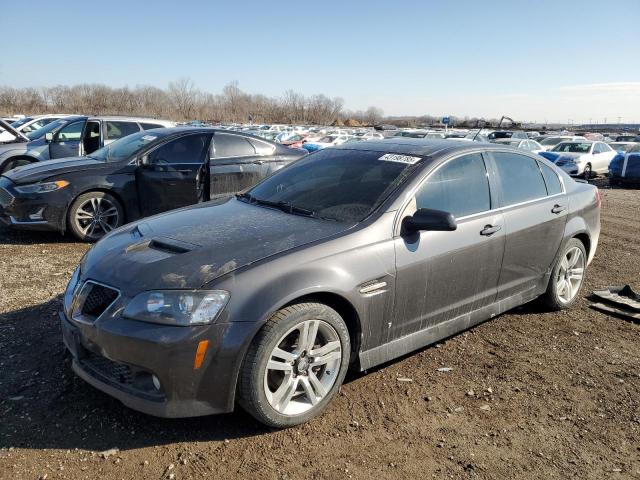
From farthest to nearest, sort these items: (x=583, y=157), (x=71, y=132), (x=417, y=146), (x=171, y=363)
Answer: (x=583, y=157)
(x=71, y=132)
(x=417, y=146)
(x=171, y=363)

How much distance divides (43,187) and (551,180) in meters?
5.89

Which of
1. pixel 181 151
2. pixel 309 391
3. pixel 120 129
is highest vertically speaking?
pixel 120 129

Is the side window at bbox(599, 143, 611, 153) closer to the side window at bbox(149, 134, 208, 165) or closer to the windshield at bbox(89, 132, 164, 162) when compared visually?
the side window at bbox(149, 134, 208, 165)

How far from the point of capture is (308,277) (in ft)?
9.16

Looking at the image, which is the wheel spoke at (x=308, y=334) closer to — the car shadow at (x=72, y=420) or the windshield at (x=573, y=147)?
the car shadow at (x=72, y=420)

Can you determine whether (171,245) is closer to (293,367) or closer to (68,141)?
(293,367)

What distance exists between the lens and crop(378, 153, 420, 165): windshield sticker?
12.1 feet

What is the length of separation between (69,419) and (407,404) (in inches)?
78.1

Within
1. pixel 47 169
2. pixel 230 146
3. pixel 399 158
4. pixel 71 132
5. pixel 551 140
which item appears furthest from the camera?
pixel 551 140

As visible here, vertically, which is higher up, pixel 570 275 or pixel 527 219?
pixel 527 219

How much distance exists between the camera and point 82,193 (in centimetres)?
659

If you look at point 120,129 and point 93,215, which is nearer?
point 93,215

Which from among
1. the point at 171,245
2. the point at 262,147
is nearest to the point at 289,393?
the point at 171,245

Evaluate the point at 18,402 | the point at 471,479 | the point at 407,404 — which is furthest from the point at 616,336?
the point at 18,402
